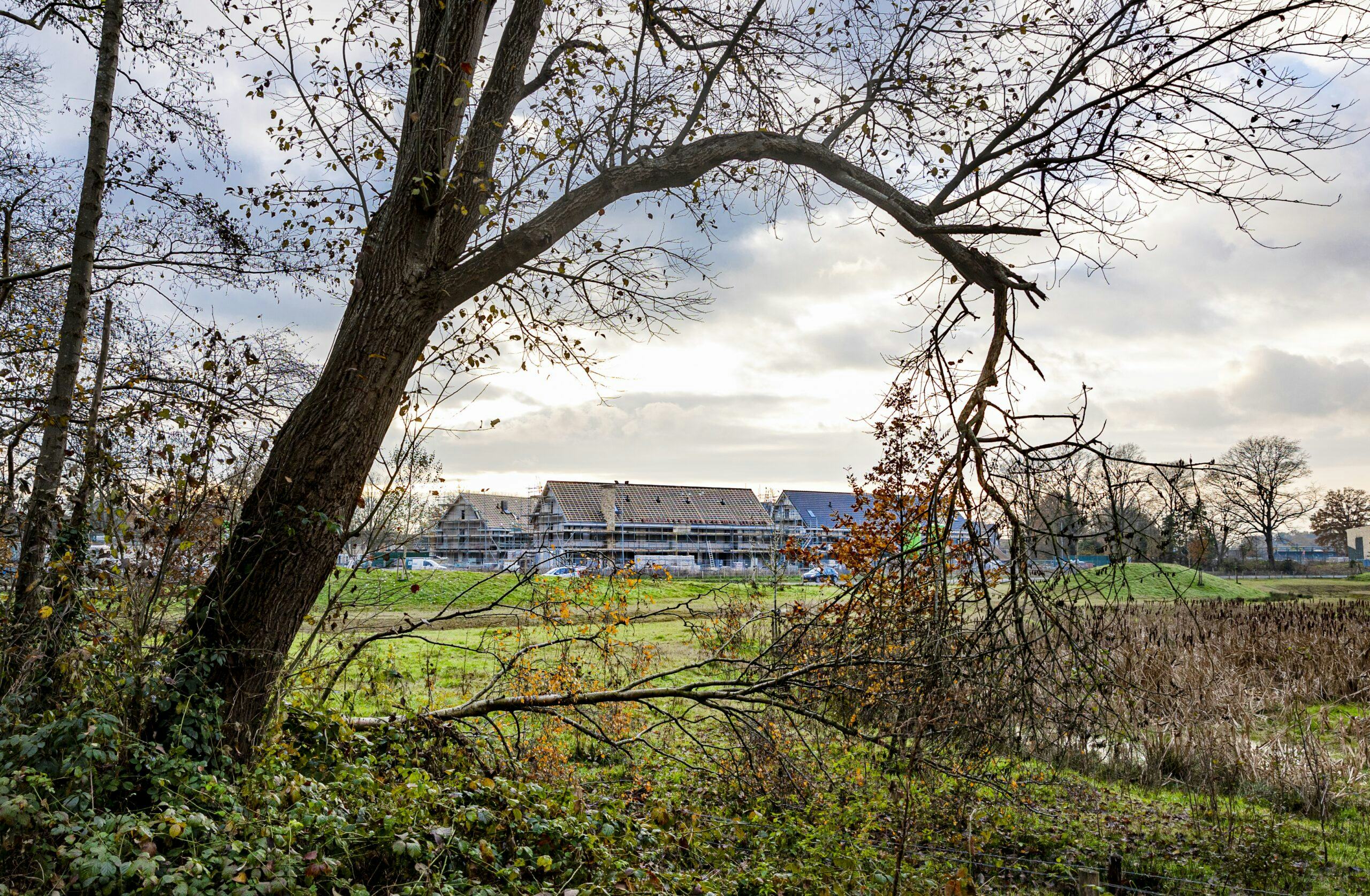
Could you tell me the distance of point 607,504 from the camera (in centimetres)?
4384

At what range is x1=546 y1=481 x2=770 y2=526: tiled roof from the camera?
141ft

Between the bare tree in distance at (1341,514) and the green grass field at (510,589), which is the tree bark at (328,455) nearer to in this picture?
the green grass field at (510,589)

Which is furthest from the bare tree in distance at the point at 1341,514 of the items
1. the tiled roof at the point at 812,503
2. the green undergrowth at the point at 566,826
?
the green undergrowth at the point at 566,826

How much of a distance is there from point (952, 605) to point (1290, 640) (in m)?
11.5

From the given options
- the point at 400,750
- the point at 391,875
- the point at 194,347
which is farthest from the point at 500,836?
the point at 194,347

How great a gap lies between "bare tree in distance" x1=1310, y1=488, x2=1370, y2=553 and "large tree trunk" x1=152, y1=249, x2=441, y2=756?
1390 inches

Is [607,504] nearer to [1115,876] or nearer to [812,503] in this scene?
[812,503]

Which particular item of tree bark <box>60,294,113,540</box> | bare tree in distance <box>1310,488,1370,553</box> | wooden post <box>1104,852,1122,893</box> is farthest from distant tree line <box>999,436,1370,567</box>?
bare tree in distance <box>1310,488,1370,553</box>

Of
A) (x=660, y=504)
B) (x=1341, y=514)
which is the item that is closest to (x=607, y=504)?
(x=660, y=504)

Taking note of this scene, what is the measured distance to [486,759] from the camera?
222 inches

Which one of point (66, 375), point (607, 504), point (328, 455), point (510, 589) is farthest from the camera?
point (607, 504)

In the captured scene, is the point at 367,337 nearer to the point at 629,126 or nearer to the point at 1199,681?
the point at 629,126

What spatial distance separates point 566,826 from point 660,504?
41.8 m

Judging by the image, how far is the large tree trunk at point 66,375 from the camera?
4340 millimetres
